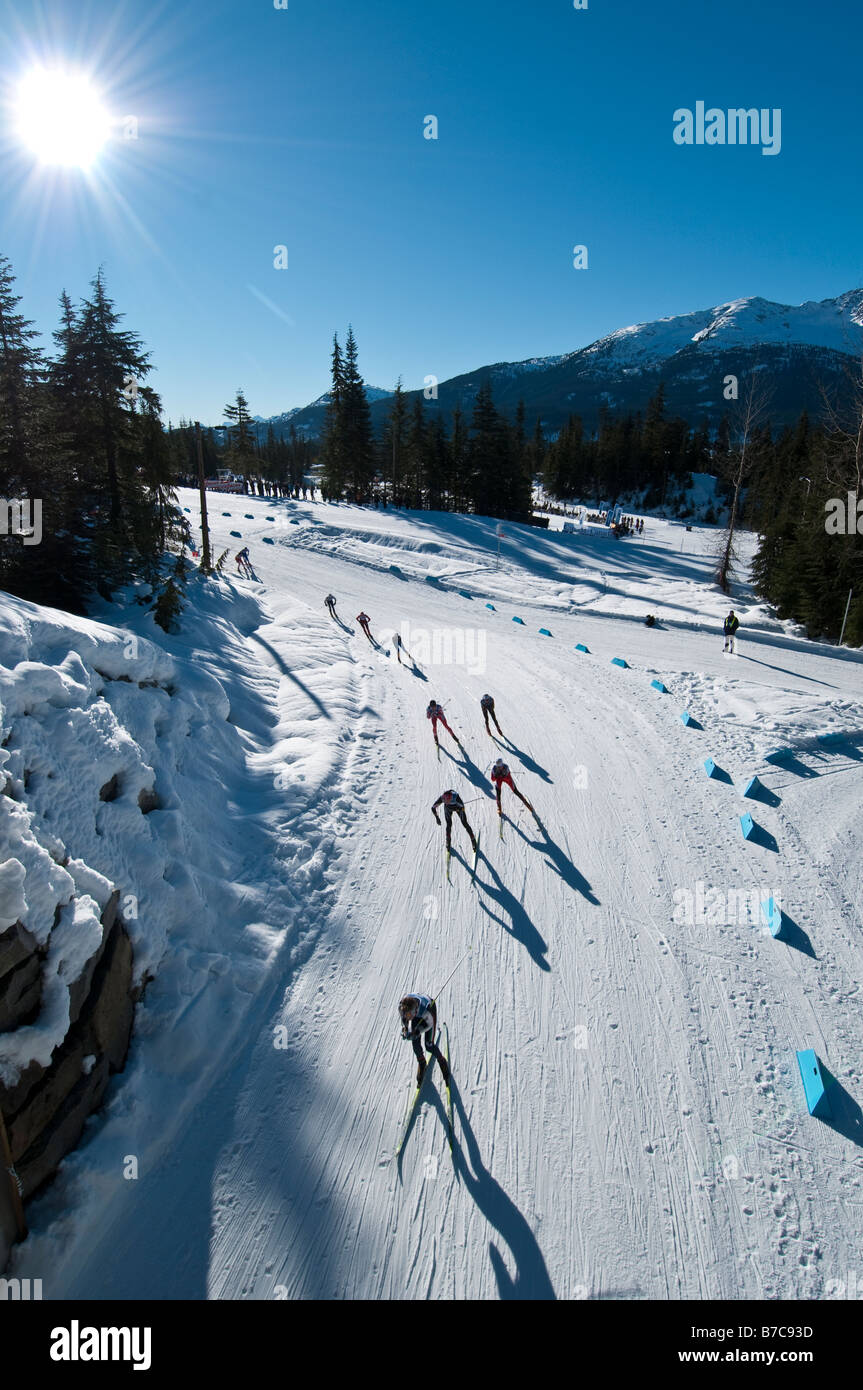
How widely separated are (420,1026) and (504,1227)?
5.90ft

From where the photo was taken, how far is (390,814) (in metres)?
11.1

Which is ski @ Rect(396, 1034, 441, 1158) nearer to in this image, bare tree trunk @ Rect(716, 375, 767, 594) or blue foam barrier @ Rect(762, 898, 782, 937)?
blue foam barrier @ Rect(762, 898, 782, 937)

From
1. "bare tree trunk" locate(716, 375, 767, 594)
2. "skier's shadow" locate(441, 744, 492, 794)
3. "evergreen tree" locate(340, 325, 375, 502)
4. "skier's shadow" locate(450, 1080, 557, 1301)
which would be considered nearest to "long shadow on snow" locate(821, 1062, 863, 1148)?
"skier's shadow" locate(450, 1080, 557, 1301)

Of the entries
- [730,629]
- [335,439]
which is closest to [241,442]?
[335,439]

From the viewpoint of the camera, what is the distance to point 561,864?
9.72 m

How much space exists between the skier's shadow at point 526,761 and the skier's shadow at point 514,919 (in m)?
3.30

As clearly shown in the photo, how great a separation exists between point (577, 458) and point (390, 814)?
78329mm

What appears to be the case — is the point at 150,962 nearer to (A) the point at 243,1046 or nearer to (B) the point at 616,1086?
(A) the point at 243,1046

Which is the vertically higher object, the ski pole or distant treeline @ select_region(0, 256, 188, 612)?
distant treeline @ select_region(0, 256, 188, 612)

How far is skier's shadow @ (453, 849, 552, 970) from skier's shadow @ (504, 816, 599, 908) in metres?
1.03

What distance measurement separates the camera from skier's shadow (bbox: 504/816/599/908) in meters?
9.14

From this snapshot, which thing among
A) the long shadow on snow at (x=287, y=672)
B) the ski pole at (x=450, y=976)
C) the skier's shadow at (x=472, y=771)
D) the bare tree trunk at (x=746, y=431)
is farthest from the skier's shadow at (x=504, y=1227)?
the bare tree trunk at (x=746, y=431)

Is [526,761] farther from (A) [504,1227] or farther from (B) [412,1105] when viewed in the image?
(A) [504,1227]

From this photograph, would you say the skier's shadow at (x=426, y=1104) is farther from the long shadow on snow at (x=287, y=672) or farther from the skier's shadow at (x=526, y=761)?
the long shadow on snow at (x=287, y=672)
